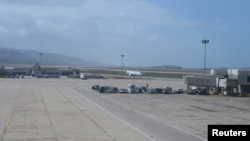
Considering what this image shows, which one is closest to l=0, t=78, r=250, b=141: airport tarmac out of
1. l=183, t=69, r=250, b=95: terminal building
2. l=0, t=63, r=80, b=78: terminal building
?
Result: l=183, t=69, r=250, b=95: terminal building

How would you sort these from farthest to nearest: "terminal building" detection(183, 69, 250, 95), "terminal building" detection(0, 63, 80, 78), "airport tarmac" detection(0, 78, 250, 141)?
"terminal building" detection(0, 63, 80, 78) < "terminal building" detection(183, 69, 250, 95) < "airport tarmac" detection(0, 78, 250, 141)

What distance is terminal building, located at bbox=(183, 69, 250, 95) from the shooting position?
272 feet

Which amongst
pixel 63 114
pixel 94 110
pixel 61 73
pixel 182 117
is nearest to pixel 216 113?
pixel 182 117

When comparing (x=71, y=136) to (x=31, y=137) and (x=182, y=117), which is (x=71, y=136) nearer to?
(x=31, y=137)

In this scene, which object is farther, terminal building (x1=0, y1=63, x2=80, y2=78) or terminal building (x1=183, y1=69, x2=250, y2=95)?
terminal building (x1=0, y1=63, x2=80, y2=78)

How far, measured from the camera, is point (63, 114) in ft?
153

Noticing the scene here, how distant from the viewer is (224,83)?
83875mm

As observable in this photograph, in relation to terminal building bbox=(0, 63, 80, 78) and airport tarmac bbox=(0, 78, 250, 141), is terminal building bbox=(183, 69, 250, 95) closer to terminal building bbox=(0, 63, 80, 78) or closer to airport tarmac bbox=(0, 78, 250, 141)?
airport tarmac bbox=(0, 78, 250, 141)

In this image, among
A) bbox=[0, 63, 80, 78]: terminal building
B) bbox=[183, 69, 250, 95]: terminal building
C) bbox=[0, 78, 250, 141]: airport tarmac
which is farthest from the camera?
bbox=[0, 63, 80, 78]: terminal building

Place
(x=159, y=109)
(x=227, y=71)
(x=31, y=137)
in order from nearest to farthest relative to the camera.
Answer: (x=31, y=137)
(x=159, y=109)
(x=227, y=71)

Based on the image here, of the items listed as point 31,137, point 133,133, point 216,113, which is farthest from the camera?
point 216,113

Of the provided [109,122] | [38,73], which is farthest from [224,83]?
[38,73]

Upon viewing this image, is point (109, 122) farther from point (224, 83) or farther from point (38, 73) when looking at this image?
point (38, 73)

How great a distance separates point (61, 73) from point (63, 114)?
148 meters
